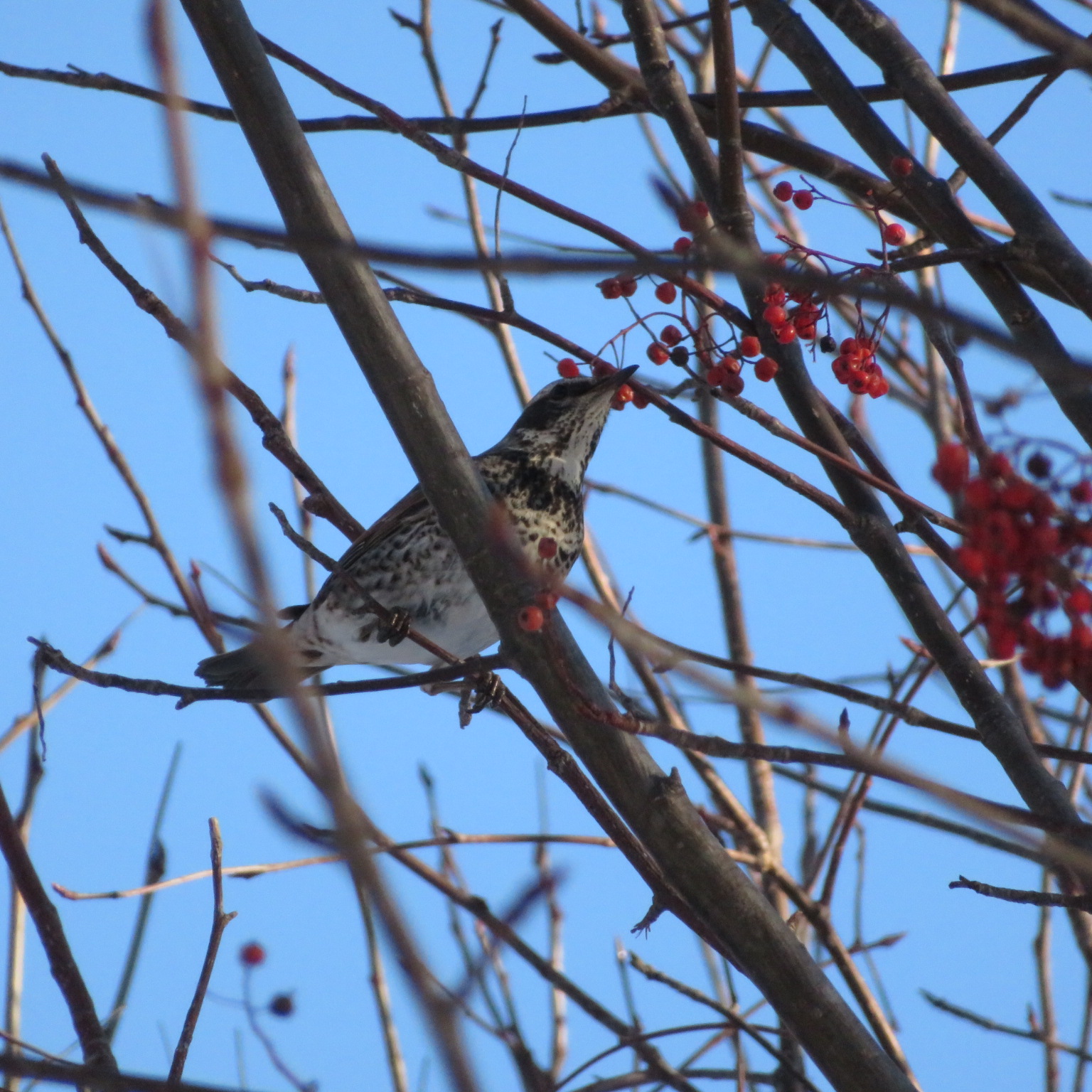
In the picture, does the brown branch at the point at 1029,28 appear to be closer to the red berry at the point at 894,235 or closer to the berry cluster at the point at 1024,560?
the berry cluster at the point at 1024,560

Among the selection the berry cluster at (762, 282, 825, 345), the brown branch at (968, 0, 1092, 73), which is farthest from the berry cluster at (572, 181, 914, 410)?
the brown branch at (968, 0, 1092, 73)

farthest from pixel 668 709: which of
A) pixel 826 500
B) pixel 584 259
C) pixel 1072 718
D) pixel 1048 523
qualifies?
pixel 584 259

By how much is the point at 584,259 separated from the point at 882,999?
3277mm

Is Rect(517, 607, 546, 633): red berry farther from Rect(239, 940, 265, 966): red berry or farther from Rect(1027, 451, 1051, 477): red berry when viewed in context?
Rect(239, 940, 265, 966): red berry

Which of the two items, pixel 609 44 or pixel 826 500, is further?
pixel 609 44

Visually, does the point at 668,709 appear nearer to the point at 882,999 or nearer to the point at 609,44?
the point at 882,999

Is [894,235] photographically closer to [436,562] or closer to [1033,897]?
[1033,897]

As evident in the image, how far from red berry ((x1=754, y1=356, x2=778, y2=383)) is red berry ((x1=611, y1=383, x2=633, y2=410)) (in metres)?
0.26

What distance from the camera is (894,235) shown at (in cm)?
271

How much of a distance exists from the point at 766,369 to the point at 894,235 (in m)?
0.43

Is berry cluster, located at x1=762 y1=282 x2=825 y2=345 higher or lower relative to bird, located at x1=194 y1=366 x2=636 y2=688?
lower

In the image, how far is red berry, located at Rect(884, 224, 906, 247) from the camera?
8.74 ft

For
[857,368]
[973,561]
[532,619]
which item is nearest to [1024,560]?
[973,561]

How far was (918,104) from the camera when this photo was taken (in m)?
2.51
